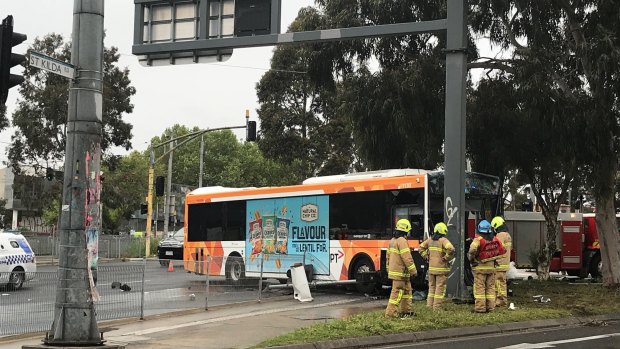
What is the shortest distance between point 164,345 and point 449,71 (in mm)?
9189

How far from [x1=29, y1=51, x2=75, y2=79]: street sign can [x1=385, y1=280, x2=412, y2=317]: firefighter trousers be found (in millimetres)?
6735

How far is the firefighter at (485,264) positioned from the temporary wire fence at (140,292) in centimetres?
569

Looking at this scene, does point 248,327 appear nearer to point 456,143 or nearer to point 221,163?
point 456,143

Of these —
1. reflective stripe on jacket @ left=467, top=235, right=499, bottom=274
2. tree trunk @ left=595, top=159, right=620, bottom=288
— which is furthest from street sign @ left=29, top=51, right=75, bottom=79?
tree trunk @ left=595, top=159, right=620, bottom=288

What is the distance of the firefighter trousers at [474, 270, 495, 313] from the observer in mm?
14547

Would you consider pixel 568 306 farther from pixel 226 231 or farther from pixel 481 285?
pixel 226 231

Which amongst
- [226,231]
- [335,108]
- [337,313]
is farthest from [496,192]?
[335,108]

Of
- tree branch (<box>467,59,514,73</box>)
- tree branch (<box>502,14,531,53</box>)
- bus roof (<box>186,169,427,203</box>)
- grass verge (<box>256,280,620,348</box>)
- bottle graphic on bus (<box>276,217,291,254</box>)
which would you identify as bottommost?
grass verge (<box>256,280,620,348</box>)

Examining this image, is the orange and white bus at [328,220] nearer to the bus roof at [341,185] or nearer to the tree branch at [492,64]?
the bus roof at [341,185]

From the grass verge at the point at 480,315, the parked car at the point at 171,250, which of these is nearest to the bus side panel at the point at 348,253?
the grass verge at the point at 480,315

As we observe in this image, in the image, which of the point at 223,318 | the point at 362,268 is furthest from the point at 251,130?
the point at 223,318

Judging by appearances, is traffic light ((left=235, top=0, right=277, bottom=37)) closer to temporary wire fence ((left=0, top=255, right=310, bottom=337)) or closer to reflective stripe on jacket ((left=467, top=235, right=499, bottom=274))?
temporary wire fence ((left=0, top=255, right=310, bottom=337))

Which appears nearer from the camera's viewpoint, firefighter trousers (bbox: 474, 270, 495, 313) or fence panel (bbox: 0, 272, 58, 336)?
fence panel (bbox: 0, 272, 58, 336)

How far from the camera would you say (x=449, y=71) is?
16.5 m
